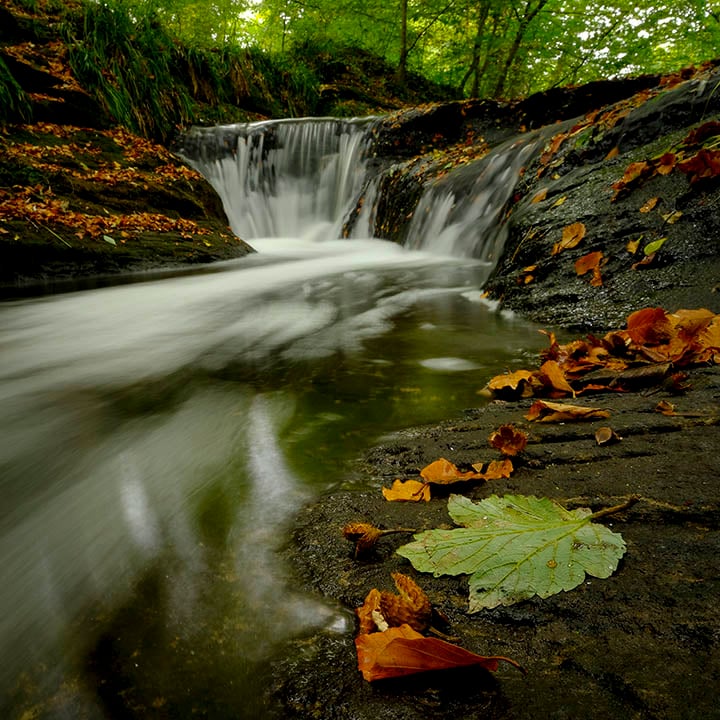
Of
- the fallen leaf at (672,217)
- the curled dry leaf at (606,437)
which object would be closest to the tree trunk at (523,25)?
the fallen leaf at (672,217)

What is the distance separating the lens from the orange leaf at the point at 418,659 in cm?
59

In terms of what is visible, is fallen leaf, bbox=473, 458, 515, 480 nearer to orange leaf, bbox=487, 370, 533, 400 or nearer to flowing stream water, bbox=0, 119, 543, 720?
flowing stream water, bbox=0, 119, 543, 720

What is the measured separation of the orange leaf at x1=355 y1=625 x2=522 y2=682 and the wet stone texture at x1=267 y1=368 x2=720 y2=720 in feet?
0.04

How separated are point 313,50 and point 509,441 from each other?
15715 mm

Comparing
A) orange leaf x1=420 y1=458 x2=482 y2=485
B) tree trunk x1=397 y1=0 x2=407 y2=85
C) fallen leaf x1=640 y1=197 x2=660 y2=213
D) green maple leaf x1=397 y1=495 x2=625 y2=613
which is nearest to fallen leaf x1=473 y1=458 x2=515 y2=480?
orange leaf x1=420 y1=458 x2=482 y2=485

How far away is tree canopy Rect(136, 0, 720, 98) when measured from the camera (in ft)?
35.7

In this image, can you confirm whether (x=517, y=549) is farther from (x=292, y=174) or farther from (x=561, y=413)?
(x=292, y=174)

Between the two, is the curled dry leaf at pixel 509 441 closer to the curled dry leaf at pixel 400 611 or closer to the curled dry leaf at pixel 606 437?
the curled dry leaf at pixel 606 437

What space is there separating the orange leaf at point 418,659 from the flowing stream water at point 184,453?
0.15 m

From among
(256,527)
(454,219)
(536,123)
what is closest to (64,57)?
(454,219)

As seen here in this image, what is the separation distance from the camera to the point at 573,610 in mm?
666

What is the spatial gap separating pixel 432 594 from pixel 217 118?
1135 cm

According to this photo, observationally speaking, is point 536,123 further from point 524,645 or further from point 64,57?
point 524,645

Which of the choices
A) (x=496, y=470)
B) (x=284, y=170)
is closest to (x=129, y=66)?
(x=284, y=170)
